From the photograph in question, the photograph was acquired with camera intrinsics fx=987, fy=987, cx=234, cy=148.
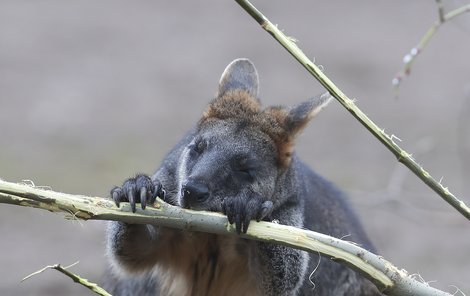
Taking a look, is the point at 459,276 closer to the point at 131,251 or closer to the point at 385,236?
the point at 385,236

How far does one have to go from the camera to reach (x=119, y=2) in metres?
17.8

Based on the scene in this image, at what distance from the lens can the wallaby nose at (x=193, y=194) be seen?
516 centimetres

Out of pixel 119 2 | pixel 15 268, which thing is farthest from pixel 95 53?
pixel 15 268

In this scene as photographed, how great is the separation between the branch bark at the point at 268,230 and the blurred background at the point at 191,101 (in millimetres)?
5645

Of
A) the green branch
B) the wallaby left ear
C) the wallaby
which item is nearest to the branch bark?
the green branch

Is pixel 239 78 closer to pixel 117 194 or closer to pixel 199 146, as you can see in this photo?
pixel 199 146

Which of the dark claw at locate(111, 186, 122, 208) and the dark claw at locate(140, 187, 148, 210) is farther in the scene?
the dark claw at locate(111, 186, 122, 208)

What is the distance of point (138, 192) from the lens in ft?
15.9

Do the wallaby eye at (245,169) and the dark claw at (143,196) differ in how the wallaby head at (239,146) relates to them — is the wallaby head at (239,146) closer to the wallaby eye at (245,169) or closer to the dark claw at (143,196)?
the wallaby eye at (245,169)

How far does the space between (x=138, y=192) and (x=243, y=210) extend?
0.53 m

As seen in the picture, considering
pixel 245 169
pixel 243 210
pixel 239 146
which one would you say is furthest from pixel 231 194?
pixel 243 210

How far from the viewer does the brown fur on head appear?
604 cm

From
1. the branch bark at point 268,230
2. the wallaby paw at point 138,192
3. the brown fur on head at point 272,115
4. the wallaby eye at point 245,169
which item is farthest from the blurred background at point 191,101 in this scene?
the branch bark at point 268,230

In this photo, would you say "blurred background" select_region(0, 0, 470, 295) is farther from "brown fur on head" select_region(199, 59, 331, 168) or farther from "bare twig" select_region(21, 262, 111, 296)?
"bare twig" select_region(21, 262, 111, 296)
